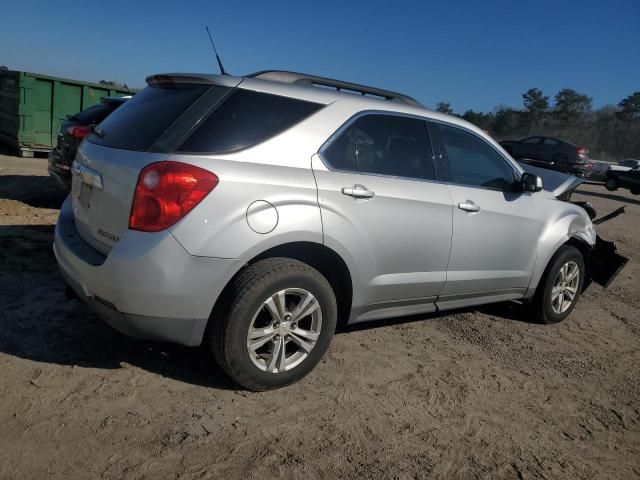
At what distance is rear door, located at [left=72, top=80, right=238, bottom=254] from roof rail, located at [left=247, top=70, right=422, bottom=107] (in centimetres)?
49

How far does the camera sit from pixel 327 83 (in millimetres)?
3730

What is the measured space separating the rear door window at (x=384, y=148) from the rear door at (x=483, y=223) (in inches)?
7.3

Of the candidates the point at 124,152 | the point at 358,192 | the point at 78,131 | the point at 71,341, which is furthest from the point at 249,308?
the point at 78,131

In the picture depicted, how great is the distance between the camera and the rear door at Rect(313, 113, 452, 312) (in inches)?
128

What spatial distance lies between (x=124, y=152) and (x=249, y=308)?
3.65 feet

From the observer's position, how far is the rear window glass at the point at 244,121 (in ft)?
9.51

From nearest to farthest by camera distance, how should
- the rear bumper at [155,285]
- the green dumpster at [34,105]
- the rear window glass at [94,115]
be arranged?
the rear bumper at [155,285], the rear window glass at [94,115], the green dumpster at [34,105]

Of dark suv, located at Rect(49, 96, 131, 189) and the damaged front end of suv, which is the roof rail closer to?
the damaged front end of suv

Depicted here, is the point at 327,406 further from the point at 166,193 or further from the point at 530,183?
the point at 530,183

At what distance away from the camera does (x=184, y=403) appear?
9.77 feet

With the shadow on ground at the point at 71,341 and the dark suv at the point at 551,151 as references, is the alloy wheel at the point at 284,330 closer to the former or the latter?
the shadow on ground at the point at 71,341

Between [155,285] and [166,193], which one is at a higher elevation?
[166,193]

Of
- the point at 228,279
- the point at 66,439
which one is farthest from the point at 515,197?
the point at 66,439

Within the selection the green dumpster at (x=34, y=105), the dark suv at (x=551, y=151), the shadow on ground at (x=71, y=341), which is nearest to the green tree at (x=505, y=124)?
the dark suv at (x=551, y=151)
